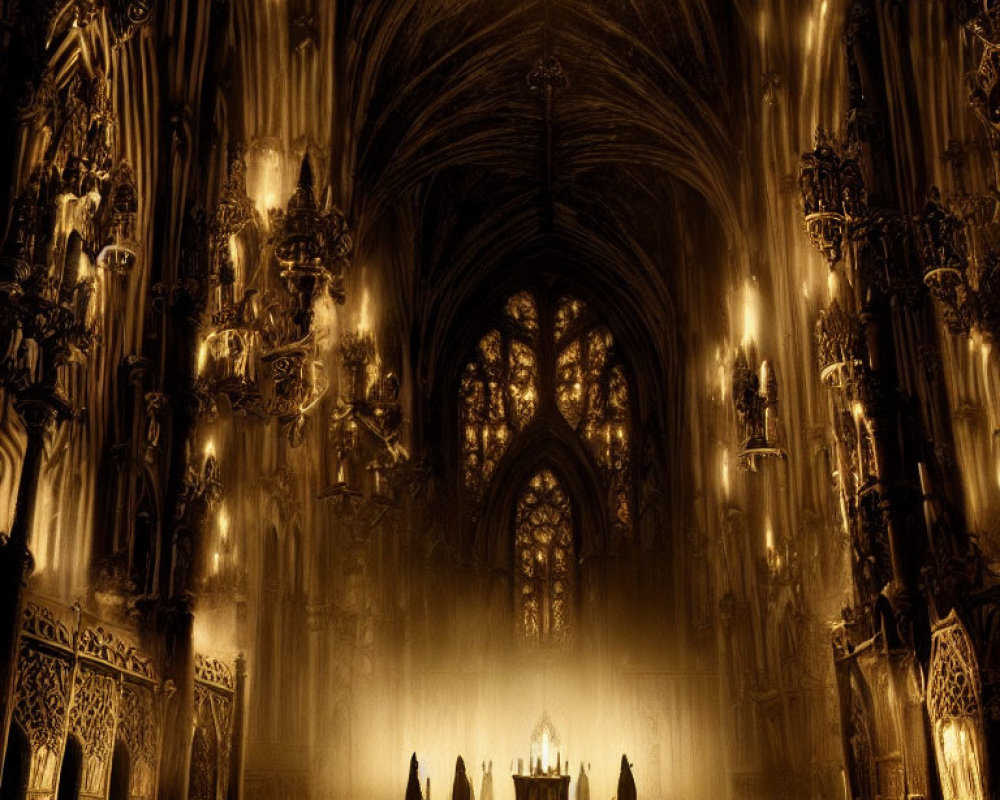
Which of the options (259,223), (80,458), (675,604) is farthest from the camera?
(675,604)

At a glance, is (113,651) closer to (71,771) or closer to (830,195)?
(71,771)

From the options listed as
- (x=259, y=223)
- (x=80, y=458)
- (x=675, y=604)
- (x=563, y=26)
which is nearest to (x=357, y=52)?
(x=563, y=26)

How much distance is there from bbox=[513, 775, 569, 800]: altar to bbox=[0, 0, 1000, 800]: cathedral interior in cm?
6

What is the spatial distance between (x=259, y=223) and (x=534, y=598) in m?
16.6

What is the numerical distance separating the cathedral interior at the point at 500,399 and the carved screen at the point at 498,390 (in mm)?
104

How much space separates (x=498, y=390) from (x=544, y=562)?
15.4 ft

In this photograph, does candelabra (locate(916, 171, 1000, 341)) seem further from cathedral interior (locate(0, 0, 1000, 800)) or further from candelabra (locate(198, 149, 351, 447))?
candelabra (locate(198, 149, 351, 447))

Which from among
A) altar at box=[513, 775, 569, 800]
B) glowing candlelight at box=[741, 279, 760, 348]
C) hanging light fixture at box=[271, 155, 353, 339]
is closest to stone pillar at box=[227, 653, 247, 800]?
hanging light fixture at box=[271, 155, 353, 339]

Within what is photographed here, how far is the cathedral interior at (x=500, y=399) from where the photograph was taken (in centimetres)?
1083

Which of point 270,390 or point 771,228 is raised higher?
point 771,228

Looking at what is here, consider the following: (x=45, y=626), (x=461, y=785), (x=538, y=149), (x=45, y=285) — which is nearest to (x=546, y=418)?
(x=538, y=149)

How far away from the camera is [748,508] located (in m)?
22.4

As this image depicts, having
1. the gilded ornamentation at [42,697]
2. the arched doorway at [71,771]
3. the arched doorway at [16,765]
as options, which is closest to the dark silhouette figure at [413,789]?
the arched doorway at [71,771]

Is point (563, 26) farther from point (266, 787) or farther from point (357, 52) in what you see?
point (266, 787)
